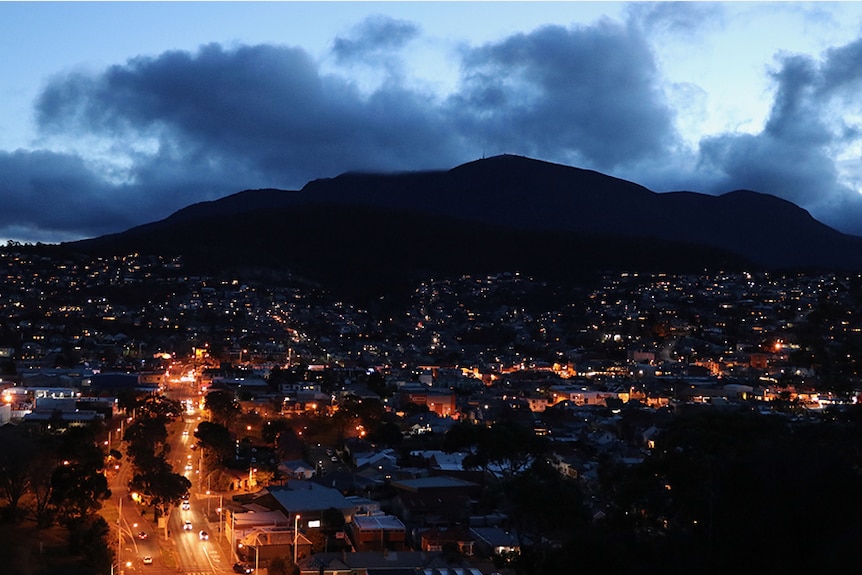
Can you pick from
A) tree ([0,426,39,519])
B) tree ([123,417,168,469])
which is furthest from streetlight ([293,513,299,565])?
tree ([123,417,168,469])

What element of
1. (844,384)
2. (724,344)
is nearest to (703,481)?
(844,384)

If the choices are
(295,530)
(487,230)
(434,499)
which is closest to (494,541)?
(434,499)

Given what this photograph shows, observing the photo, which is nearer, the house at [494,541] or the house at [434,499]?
the house at [494,541]

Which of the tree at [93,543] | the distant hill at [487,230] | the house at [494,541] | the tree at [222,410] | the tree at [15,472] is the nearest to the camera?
the tree at [93,543]

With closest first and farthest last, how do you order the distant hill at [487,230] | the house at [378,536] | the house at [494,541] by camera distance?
the house at [494,541] → the house at [378,536] → the distant hill at [487,230]

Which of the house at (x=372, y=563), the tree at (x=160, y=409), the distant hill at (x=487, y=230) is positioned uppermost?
the distant hill at (x=487, y=230)

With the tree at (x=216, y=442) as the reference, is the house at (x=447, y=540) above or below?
below

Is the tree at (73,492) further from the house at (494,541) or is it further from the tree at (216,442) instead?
the house at (494,541)

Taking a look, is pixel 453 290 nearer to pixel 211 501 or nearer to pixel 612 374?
pixel 612 374

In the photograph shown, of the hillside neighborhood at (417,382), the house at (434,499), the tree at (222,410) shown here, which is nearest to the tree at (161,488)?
the hillside neighborhood at (417,382)
